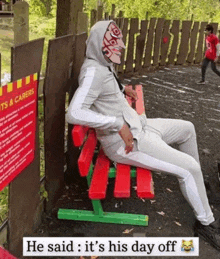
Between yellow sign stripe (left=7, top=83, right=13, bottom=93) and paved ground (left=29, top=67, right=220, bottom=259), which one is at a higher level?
yellow sign stripe (left=7, top=83, right=13, bottom=93)

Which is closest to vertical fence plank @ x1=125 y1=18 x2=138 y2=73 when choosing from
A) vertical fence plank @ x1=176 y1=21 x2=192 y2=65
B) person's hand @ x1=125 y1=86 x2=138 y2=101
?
vertical fence plank @ x1=176 y1=21 x2=192 y2=65

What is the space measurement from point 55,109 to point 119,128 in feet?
2.08

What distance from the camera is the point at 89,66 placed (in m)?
3.04

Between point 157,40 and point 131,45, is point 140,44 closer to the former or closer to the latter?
point 131,45

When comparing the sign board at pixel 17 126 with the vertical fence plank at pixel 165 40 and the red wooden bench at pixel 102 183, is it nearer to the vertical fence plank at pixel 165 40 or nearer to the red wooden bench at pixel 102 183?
the red wooden bench at pixel 102 183

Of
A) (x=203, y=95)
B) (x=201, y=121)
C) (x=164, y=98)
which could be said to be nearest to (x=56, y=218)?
(x=201, y=121)

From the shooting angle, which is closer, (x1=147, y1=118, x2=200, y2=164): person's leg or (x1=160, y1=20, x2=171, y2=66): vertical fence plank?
(x1=147, y1=118, x2=200, y2=164): person's leg

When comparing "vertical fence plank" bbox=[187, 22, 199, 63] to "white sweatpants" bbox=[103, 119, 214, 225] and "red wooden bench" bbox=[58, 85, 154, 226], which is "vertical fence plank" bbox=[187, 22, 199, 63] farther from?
"white sweatpants" bbox=[103, 119, 214, 225]

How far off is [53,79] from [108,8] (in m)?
14.8

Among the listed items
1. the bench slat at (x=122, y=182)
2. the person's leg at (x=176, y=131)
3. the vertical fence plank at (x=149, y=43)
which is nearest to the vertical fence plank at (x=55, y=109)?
the bench slat at (x=122, y=182)

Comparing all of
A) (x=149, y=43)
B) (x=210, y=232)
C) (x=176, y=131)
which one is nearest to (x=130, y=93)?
(x=176, y=131)

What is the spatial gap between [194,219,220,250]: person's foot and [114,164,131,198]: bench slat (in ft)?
2.46

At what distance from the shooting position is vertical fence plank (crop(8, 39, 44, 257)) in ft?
8.16
